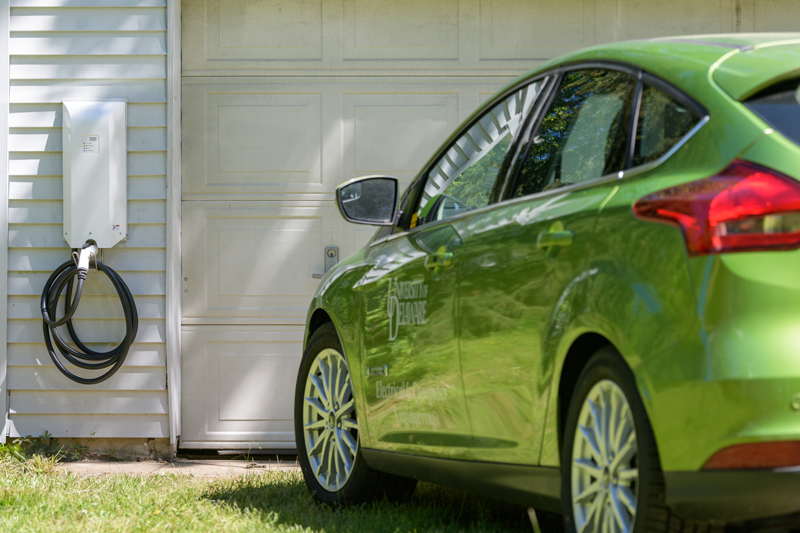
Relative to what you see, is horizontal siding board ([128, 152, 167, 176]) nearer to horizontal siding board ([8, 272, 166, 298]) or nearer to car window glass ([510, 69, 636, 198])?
horizontal siding board ([8, 272, 166, 298])

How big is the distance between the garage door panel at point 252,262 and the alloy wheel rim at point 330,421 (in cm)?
198

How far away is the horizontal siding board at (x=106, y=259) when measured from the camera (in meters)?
5.98

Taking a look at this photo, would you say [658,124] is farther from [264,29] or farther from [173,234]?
[264,29]

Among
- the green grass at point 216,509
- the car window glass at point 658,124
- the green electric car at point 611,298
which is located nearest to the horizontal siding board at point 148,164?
the green grass at point 216,509

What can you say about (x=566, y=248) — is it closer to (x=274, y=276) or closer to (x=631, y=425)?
(x=631, y=425)

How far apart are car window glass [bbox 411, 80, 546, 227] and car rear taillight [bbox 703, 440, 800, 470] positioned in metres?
1.41

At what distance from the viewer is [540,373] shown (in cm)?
239

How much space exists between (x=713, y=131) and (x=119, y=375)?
481 cm

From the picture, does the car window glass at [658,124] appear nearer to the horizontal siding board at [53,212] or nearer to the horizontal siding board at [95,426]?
the horizontal siding board at [53,212]

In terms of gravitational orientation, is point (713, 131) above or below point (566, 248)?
above

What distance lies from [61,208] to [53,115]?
0.61 metres

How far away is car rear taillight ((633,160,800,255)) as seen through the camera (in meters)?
1.79

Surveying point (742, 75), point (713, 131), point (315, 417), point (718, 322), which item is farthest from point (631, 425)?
point (315, 417)

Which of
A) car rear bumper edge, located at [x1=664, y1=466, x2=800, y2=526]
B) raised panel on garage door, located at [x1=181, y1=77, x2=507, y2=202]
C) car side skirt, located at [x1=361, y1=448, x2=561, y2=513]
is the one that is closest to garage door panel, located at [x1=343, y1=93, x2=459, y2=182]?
raised panel on garage door, located at [x1=181, y1=77, x2=507, y2=202]
